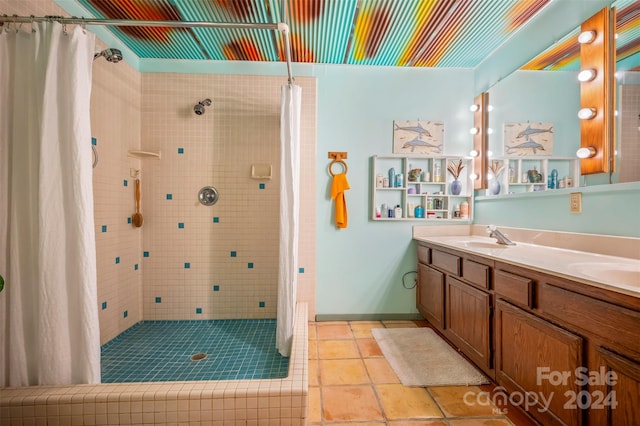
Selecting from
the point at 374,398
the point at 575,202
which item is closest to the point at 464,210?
the point at 575,202

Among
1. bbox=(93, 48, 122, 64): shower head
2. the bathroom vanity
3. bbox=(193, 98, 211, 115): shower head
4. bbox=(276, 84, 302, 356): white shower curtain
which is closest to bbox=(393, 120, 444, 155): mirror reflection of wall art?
the bathroom vanity

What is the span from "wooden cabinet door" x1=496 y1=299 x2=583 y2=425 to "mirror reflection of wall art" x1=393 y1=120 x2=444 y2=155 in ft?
5.63

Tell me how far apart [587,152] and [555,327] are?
1182 millimetres

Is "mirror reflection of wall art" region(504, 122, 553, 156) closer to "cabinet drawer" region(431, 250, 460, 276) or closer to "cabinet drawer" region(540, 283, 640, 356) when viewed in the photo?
"cabinet drawer" region(431, 250, 460, 276)

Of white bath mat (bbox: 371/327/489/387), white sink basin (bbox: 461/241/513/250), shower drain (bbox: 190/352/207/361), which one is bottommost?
white bath mat (bbox: 371/327/489/387)

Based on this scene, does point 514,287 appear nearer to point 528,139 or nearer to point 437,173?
point 528,139

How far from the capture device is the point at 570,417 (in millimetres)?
1212

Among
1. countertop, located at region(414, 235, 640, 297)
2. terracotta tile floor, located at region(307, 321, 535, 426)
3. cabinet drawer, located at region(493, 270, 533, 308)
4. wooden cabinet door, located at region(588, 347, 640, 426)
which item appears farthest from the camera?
terracotta tile floor, located at region(307, 321, 535, 426)

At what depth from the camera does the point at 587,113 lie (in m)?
1.76

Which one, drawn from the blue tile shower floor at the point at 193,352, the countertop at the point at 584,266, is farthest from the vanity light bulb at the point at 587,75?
the blue tile shower floor at the point at 193,352

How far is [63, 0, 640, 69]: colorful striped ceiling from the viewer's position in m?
2.07

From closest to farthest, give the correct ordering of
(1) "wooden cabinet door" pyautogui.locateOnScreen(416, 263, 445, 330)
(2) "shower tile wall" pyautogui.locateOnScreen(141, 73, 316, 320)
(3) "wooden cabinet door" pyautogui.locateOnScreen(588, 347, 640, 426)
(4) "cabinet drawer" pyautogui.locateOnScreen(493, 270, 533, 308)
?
(3) "wooden cabinet door" pyautogui.locateOnScreen(588, 347, 640, 426) → (4) "cabinet drawer" pyautogui.locateOnScreen(493, 270, 533, 308) → (1) "wooden cabinet door" pyautogui.locateOnScreen(416, 263, 445, 330) → (2) "shower tile wall" pyautogui.locateOnScreen(141, 73, 316, 320)

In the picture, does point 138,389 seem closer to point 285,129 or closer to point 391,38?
point 285,129

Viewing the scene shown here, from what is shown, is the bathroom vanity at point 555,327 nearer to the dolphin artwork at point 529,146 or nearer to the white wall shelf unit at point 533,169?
the white wall shelf unit at point 533,169
